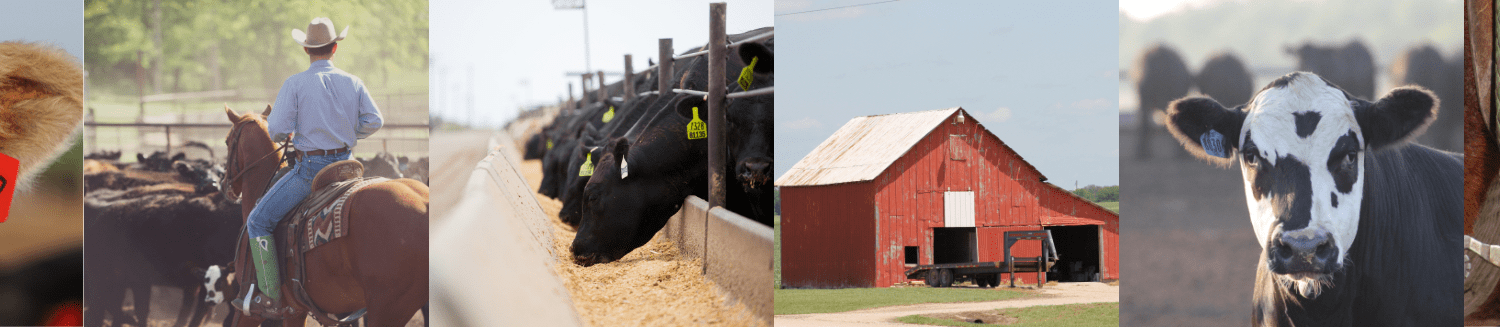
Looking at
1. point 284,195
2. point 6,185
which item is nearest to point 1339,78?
point 284,195

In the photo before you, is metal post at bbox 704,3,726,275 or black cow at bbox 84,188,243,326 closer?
black cow at bbox 84,188,243,326

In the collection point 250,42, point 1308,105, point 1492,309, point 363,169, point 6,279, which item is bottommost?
point 1492,309

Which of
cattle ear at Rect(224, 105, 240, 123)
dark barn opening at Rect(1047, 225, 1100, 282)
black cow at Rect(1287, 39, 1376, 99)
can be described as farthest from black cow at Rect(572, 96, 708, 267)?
black cow at Rect(1287, 39, 1376, 99)

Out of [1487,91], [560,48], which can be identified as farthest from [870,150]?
[1487,91]

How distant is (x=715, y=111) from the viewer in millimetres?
4914

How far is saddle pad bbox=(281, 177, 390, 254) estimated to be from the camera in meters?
3.71

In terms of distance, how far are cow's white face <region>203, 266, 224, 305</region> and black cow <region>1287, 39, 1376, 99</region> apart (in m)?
5.40

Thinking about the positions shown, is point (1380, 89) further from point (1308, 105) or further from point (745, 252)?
point (745, 252)

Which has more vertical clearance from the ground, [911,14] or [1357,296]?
[911,14]

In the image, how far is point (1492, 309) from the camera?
4520mm

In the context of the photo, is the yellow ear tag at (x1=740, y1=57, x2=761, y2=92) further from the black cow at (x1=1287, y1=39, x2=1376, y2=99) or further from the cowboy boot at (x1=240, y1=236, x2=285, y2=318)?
the black cow at (x1=1287, y1=39, x2=1376, y2=99)

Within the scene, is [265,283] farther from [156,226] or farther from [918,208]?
[918,208]

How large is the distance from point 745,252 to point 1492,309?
4.02 m

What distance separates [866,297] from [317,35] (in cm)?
318
